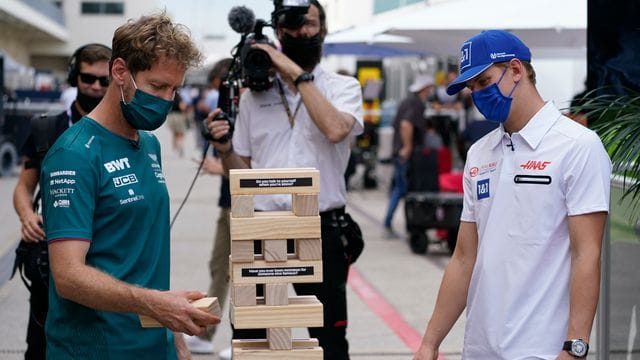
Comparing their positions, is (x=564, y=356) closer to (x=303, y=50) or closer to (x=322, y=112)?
(x=322, y=112)

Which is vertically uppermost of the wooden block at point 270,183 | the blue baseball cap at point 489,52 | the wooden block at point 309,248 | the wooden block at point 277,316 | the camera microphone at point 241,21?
the camera microphone at point 241,21

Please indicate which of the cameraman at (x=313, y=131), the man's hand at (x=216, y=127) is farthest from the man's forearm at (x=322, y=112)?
the man's hand at (x=216, y=127)

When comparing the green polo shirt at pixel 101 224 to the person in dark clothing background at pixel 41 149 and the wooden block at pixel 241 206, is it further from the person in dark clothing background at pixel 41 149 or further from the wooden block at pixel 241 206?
the person in dark clothing background at pixel 41 149

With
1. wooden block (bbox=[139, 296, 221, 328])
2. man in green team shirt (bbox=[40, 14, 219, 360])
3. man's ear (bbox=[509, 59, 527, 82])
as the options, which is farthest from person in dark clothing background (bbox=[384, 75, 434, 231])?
wooden block (bbox=[139, 296, 221, 328])

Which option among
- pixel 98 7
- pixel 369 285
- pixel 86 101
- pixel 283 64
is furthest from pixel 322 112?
pixel 98 7

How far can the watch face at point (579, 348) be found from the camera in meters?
3.07

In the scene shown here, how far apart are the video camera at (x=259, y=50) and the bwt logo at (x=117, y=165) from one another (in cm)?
155

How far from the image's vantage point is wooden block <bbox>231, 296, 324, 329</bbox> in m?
3.14

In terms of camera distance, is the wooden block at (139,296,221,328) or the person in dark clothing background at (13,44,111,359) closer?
the wooden block at (139,296,221,328)

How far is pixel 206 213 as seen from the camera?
52.6 feet

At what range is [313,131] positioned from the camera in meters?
4.73

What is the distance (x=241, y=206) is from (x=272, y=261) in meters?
0.19

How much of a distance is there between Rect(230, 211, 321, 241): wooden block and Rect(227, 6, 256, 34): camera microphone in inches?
76.2

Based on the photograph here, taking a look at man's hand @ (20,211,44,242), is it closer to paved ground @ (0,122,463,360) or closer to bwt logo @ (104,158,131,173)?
bwt logo @ (104,158,131,173)
